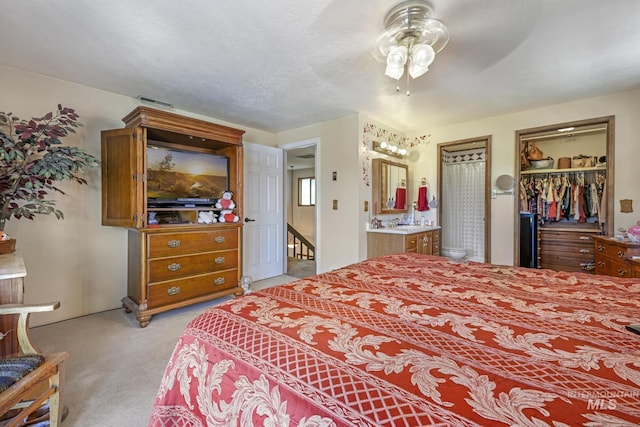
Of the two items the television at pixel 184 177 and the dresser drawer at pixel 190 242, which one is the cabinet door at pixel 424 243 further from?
the television at pixel 184 177

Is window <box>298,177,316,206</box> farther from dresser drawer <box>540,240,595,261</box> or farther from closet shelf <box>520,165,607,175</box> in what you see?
dresser drawer <box>540,240,595,261</box>

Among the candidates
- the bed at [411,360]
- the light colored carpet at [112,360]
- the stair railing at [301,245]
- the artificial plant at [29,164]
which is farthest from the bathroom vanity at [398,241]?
the artificial plant at [29,164]

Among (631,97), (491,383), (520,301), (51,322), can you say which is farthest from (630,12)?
A: (51,322)

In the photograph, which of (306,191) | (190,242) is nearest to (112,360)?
(190,242)

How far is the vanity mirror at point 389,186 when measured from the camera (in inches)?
151

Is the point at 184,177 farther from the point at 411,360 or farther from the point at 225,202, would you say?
the point at 411,360

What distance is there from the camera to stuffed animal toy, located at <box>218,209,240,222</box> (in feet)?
10.5

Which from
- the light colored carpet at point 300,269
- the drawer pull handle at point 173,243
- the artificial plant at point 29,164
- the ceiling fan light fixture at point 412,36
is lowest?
the light colored carpet at point 300,269

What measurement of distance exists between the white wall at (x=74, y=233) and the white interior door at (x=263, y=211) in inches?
58.6

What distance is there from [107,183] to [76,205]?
0.39 meters

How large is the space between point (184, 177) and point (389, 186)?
2.75 metres

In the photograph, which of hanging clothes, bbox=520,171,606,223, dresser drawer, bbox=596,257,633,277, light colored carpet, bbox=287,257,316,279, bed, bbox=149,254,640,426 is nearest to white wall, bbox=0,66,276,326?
light colored carpet, bbox=287,257,316,279

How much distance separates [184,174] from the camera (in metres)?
3.11

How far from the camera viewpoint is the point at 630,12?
1706mm
